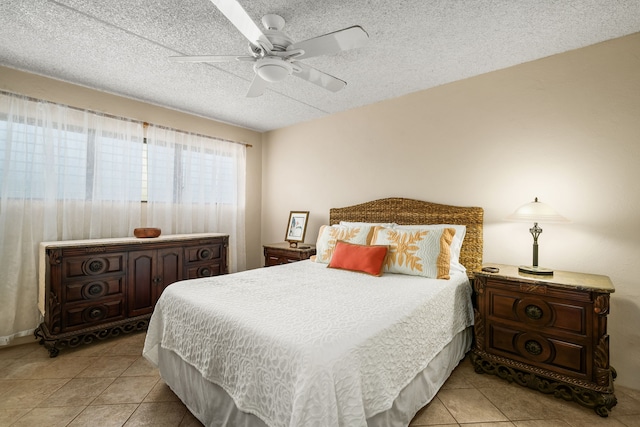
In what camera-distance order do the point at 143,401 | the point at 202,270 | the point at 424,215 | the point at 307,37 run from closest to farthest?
the point at 143,401
the point at 307,37
the point at 424,215
the point at 202,270

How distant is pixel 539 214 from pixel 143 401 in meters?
3.08

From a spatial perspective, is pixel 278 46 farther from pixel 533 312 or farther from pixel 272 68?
pixel 533 312

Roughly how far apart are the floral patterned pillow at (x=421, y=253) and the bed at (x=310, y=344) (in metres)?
0.05

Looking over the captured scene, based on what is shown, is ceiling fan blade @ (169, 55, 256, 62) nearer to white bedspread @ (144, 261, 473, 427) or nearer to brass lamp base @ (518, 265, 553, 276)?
white bedspread @ (144, 261, 473, 427)

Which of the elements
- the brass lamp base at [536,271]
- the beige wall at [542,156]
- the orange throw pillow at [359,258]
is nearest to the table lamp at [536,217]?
the brass lamp base at [536,271]

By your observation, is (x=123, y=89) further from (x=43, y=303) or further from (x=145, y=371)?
(x=145, y=371)

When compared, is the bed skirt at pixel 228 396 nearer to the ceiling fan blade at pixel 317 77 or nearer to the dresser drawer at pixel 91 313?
the dresser drawer at pixel 91 313

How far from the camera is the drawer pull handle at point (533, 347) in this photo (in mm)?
1951

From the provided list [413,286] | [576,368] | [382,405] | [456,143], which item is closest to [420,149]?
[456,143]

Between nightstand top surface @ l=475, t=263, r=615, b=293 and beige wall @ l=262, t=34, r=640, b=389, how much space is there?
0.56 feet

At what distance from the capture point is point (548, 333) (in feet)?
6.29

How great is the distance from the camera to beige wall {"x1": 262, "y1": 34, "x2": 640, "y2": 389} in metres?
2.04

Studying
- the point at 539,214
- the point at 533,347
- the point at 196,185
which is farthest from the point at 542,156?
the point at 196,185

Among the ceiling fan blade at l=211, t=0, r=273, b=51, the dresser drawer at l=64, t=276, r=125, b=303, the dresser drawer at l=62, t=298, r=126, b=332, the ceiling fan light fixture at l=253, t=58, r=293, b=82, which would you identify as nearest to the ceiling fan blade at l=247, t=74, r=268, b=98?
the ceiling fan light fixture at l=253, t=58, r=293, b=82
